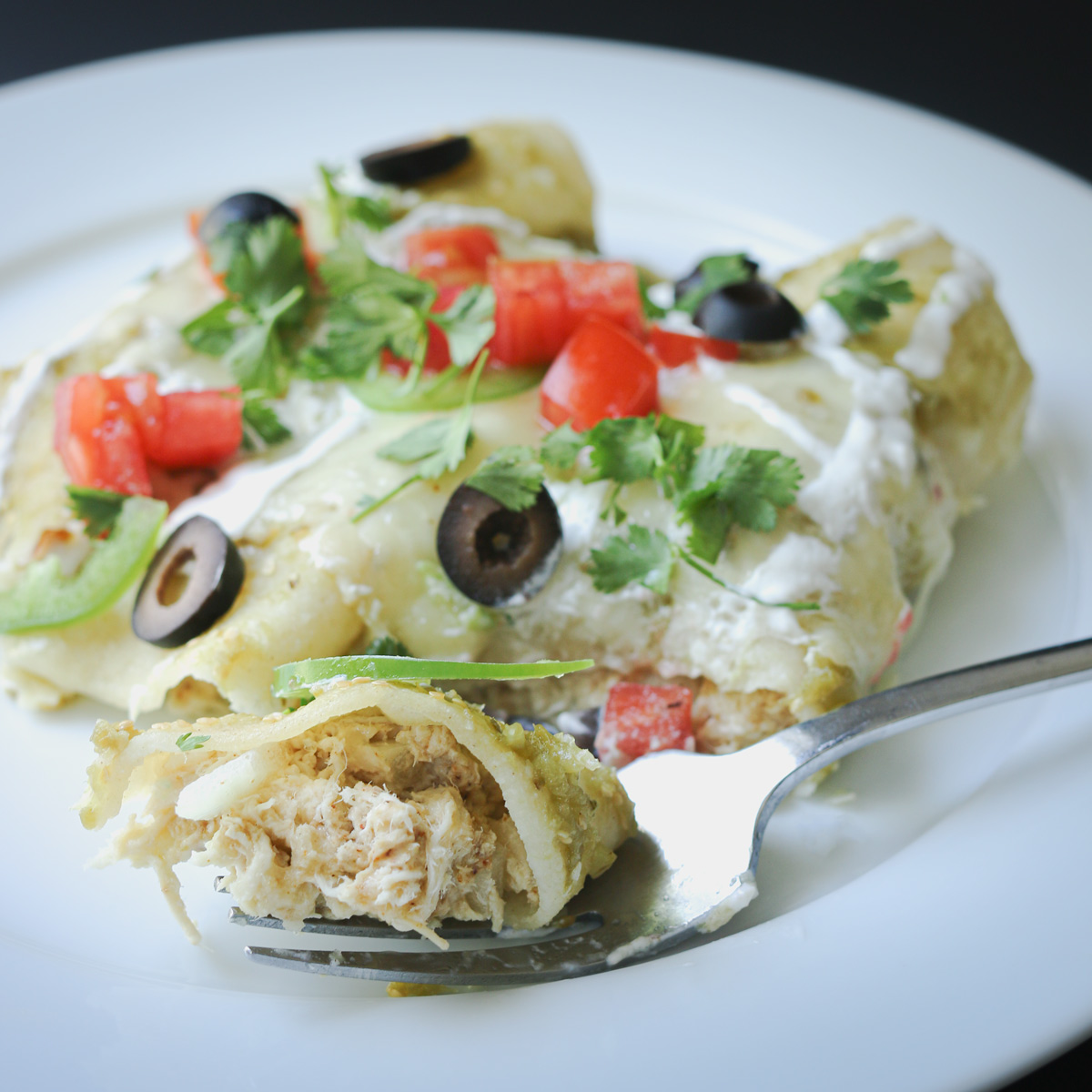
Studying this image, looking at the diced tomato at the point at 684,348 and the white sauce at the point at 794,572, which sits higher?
the diced tomato at the point at 684,348

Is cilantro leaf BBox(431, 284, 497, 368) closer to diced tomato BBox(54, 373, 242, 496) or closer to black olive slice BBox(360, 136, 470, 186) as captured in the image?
diced tomato BBox(54, 373, 242, 496)

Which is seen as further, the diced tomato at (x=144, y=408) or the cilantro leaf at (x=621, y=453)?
the diced tomato at (x=144, y=408)

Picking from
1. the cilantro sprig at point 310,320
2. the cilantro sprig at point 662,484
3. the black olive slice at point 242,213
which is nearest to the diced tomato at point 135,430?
the cilantro sprig at point 310,320

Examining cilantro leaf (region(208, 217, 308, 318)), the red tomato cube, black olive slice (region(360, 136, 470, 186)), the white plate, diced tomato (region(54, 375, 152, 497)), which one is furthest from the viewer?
black olive slice (region(360, 136, 470, 186))

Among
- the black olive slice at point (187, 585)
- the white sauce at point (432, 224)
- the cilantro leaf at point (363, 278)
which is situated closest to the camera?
the black olive slice at point (187, 585)

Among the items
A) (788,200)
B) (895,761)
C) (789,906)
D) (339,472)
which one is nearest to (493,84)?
(788,200)

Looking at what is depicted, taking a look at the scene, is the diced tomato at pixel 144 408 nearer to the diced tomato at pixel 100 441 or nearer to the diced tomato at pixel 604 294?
the diced tomato at pixel 100 441

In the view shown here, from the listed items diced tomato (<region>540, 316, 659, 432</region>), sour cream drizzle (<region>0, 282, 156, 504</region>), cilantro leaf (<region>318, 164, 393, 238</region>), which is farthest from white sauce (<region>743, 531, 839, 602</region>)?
sour cream drizzle (<region>0, 282, 156, 504</region>)
